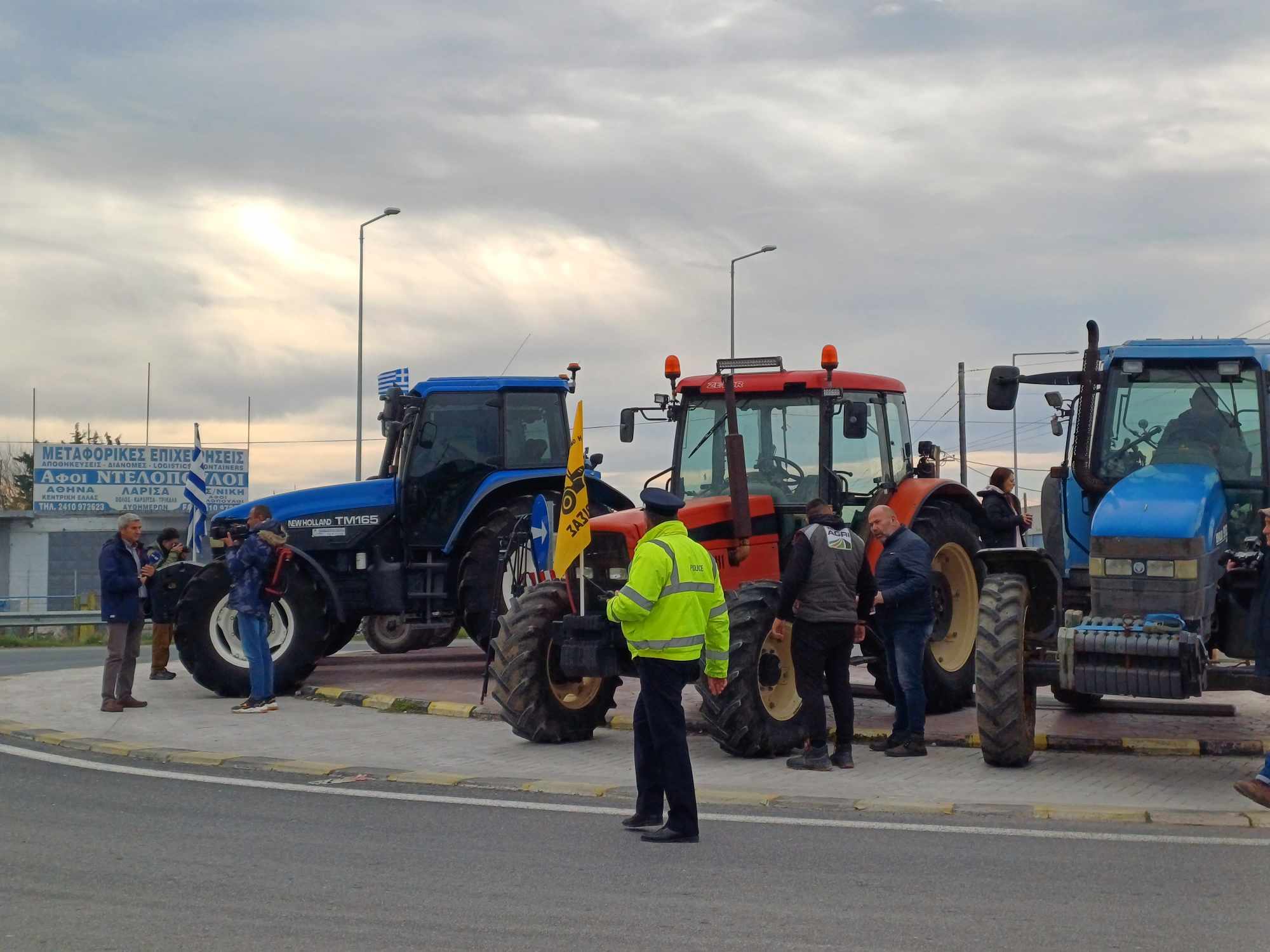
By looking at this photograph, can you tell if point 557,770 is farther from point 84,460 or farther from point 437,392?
point 84,460

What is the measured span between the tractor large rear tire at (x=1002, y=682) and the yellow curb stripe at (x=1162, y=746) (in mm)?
1180

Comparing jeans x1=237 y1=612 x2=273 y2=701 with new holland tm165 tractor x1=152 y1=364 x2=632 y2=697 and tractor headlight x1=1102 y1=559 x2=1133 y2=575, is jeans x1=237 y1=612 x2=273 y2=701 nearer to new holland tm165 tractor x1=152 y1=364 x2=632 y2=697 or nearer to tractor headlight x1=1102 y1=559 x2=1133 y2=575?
new holland tm165 tractor x1=152 y1=364 x2=632 y2=697

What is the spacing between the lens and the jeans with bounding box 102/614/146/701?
1415cm

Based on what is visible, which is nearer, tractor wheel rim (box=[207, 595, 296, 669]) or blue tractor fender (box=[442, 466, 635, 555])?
tractor wheel rim (box=[207, 595, 296, 669])

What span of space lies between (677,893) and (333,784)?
383 cm

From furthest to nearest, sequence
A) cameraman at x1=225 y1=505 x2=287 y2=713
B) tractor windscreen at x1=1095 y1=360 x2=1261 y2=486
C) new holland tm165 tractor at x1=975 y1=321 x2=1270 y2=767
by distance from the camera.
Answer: cameraman at x1=225 y1=505 x2=287 y2=713
tractor windscreen at x1=1095 y1=360 x2=1261 y2=486
new holland tm165 tractor at x1=975 y1=321 x2=1270 y2=767

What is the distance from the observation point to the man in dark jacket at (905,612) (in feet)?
36.6

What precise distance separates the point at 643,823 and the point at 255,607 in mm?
6427

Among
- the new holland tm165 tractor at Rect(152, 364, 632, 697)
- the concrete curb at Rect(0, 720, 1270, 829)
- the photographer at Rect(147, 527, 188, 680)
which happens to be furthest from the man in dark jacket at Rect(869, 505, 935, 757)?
the photographer at Rect(147, 527, 188, 680)

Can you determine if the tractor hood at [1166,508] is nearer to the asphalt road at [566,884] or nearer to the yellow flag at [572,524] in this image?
the asphalt road at [566,884]

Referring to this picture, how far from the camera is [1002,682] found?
33.7 ft


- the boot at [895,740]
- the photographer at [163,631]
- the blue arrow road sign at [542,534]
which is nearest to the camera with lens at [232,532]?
the photographer at [163,631]

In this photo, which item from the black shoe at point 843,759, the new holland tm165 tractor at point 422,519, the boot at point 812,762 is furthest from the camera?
the new holland tm165 tractor at point 422,519

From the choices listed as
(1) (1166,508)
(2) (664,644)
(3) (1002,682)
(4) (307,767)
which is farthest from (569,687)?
(1) (1166,508)
